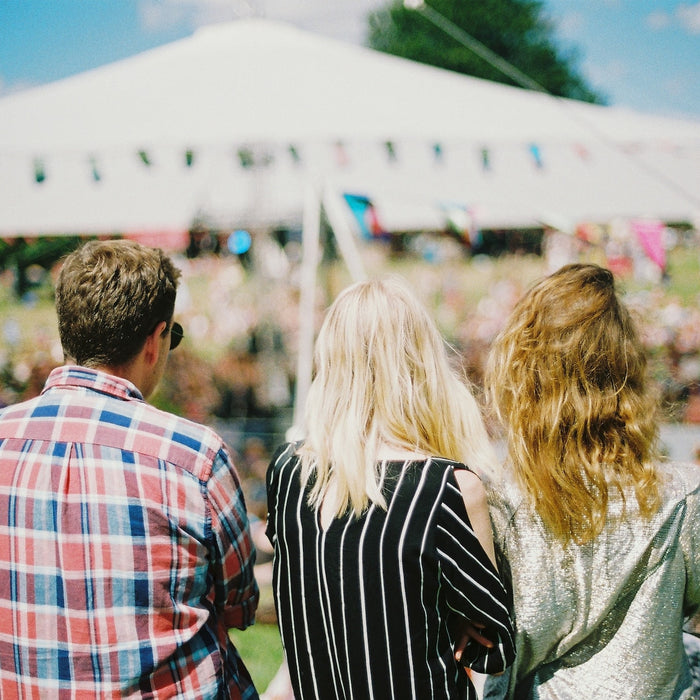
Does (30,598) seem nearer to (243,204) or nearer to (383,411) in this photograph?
(383,411)

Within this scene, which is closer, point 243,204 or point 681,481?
point 681,481

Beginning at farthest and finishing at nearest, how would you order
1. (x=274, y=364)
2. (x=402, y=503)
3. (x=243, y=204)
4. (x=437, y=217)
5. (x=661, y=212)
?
(x=274, y=364)
(x=437, y=217)
(x=243, y=204)
(x=661, y=212)
(x=402, y=503)

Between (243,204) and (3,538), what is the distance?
2613mm

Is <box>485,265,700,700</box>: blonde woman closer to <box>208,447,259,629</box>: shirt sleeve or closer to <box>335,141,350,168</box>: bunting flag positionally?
<box>208,447,259,629</box>: shirt sleeve

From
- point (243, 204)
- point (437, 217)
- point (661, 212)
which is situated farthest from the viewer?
point (437, 217)

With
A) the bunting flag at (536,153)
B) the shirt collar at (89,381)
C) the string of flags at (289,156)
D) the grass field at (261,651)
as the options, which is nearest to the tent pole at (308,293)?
the string of flags at (289,156)

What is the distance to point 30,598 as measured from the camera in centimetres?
115

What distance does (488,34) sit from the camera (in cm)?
3509

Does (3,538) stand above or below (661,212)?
below

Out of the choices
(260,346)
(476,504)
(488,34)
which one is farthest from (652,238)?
(488,34)

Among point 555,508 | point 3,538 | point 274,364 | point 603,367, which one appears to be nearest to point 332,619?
point 555,508

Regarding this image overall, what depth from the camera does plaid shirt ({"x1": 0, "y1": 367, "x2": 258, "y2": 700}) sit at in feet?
3.72

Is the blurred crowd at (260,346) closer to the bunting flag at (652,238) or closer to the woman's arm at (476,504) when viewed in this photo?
the bunting flag at (652,238)

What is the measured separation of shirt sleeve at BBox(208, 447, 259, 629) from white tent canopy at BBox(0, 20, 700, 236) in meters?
2.21
